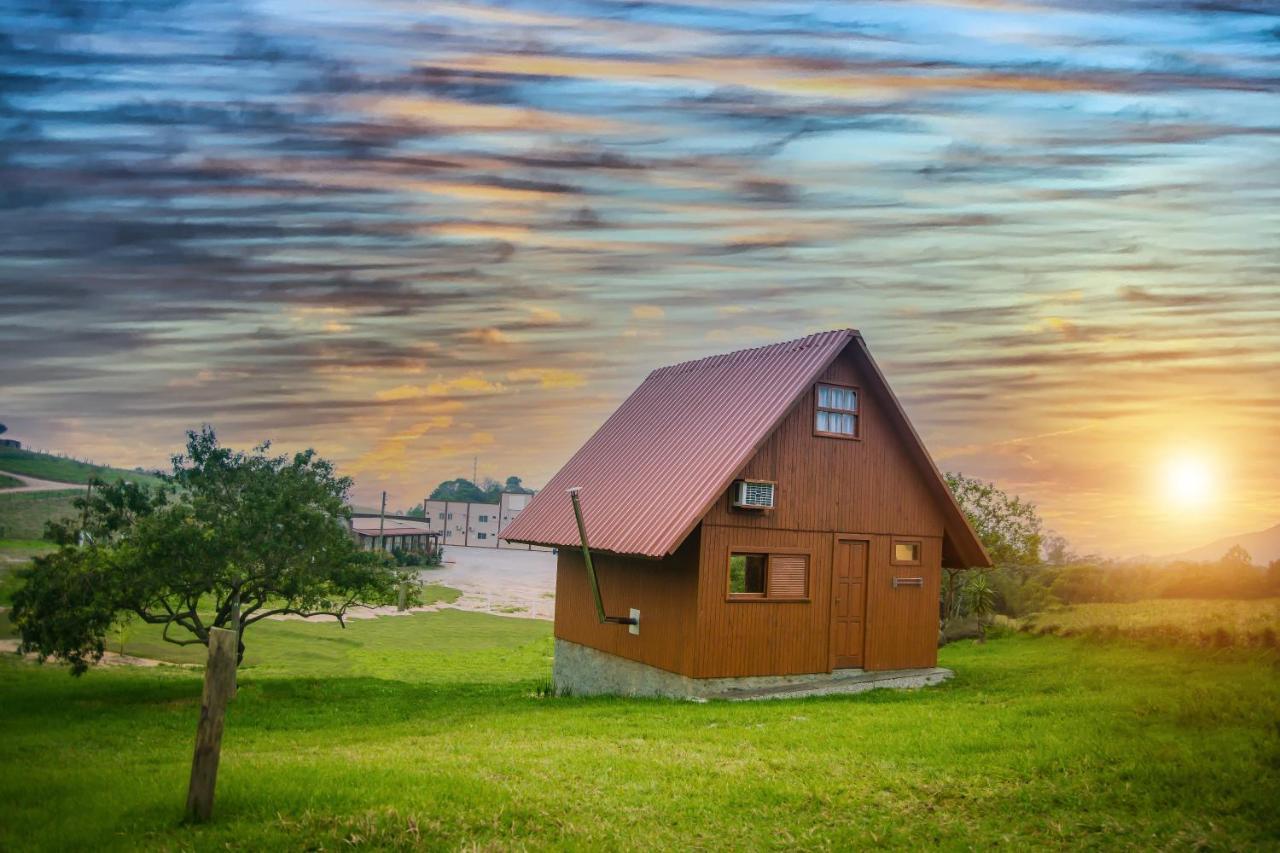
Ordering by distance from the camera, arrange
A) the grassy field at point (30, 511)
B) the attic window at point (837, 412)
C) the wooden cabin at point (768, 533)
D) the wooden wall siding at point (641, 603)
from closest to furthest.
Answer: the wooden cabin at point (768, 533) → the wooden wall siding at point (641, 603) → the attic window at point (837, 412) → the grassy field at point (30, 511)

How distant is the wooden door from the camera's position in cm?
2109

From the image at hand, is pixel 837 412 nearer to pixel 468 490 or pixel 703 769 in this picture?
pixel 703 769

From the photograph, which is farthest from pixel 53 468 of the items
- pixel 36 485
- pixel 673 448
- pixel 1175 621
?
pixel 1175 621

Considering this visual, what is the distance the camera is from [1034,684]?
19188 millimetres

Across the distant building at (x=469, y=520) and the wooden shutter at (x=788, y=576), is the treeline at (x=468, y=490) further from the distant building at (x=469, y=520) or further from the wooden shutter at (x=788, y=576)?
the wooden shutter at (x=788, y=576)

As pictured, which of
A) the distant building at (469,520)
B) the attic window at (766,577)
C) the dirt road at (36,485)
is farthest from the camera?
the distant building at (469,520)

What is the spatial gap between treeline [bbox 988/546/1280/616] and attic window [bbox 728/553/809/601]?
17.0m

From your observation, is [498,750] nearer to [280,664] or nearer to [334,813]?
[334,813]

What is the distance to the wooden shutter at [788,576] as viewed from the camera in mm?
20188

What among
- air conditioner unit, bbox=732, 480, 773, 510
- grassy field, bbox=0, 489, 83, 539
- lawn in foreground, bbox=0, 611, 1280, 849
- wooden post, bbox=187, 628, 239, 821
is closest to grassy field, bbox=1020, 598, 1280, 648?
lawn in foreground, bbox=0, 611, 1280, 849

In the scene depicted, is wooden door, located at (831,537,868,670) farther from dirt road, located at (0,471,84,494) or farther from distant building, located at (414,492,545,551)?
distant building, located at (414,492,545,551)

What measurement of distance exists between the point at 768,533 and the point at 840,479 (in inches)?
92.8

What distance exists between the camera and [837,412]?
21.3 meters

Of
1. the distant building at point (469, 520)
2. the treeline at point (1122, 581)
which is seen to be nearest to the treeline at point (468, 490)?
the distant building at point (469, 520)
